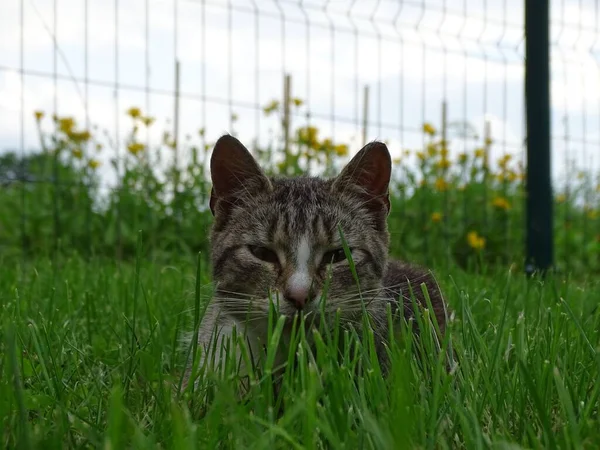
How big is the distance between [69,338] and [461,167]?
5721 mm

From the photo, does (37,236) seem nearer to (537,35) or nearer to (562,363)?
(537,35)

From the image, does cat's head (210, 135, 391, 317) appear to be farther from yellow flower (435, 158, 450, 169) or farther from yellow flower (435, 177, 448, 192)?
yellow flower (435, 158, 450, 169)

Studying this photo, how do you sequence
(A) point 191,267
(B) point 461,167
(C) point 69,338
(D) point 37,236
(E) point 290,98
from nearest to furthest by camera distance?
(C) point 69,338 → (A) point 191,267 → (D) point 37,236 → (E) point 290,98 → (B) point 461,167

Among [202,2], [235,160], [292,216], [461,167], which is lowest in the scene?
[292,216]

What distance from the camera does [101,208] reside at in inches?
237

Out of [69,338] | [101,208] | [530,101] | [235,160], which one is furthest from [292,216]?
[101,208]

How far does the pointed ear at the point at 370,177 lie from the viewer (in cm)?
248

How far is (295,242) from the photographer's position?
2229 mm

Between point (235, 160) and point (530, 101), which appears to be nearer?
point (235, 160)

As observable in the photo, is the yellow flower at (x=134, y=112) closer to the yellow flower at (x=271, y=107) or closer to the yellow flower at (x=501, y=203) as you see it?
the yellow flower at (x=271, y=107)

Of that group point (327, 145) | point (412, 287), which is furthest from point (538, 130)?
point (412, 287)

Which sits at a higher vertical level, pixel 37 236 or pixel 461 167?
pixel 461 167

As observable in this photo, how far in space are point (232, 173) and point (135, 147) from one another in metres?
3.74

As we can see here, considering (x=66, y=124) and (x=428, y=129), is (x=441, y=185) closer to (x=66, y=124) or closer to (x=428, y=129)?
(x=428, y=129)
